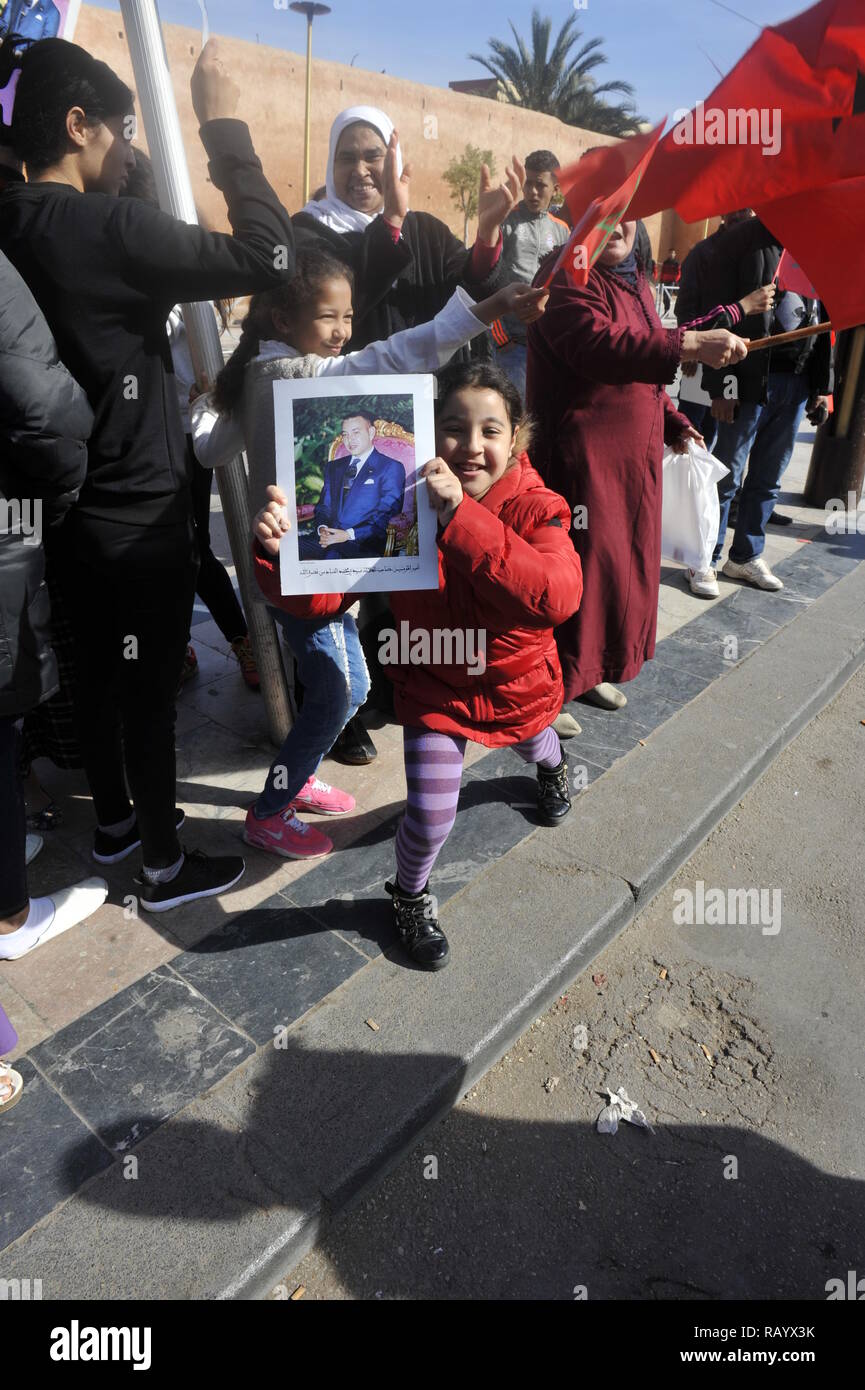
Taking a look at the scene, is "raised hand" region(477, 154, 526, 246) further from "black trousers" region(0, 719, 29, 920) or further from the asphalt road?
the asphalt road

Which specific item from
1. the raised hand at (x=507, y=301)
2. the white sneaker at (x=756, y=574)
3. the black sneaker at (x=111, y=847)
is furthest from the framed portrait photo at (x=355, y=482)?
the white sneaker at (x=756, y=574)

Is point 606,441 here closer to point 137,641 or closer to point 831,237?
point 831,237

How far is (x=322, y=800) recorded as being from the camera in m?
2.96

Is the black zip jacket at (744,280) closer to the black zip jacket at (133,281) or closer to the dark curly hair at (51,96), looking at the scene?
Answer: the black zip jacket at (133,281)

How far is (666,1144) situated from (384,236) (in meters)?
2.61

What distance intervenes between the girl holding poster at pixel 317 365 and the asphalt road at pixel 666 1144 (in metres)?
1.08

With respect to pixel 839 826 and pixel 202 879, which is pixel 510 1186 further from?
pixel 839 826

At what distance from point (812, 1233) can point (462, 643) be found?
1523 millimetres

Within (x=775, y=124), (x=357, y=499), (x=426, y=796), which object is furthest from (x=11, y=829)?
(x=775, y=124)

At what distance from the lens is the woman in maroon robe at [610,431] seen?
2.80 m

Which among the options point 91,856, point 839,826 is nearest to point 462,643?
point 91,856

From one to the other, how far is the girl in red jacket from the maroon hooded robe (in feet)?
2.65

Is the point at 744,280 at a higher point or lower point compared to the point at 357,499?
higher

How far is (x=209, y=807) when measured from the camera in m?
3.02
